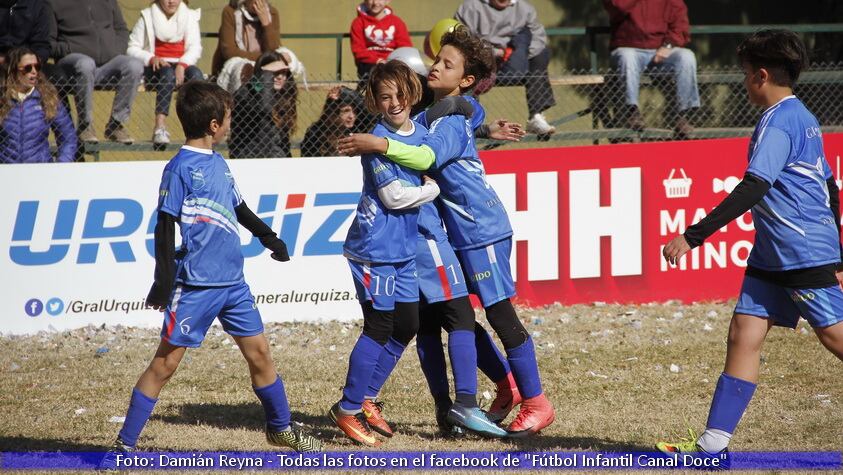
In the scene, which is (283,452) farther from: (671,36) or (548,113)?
(548,113)

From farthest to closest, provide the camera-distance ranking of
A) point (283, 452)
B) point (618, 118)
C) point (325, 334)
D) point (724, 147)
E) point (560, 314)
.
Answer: point (618, 118) → point (724, 147) → point (560, 314) → point (325, 334) → point (283, 452)

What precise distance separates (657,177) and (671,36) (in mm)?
2293

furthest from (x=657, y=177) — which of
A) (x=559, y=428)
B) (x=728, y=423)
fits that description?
(x=728, y=423)

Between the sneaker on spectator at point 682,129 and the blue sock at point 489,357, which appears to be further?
the sneaker on spectator at point 682,129

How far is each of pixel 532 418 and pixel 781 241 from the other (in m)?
1.59

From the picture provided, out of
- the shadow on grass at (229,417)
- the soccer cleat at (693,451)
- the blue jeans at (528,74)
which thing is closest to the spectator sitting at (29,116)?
the shadow on grass at (229,417)

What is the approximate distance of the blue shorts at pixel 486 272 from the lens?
5668mm

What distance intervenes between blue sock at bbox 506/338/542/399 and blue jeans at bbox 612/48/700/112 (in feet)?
19.4

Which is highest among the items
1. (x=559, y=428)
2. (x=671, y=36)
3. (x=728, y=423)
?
(x=671, y=36)

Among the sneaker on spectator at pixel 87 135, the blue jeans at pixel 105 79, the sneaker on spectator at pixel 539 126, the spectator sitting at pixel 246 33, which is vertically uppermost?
the spectator sitting at pixel 246 33

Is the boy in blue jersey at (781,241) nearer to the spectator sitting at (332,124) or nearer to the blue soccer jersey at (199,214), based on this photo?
the blue soccer jersey at (199,214)

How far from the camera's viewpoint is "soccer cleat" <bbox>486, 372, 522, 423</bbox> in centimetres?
595

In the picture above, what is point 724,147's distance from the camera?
10164mm

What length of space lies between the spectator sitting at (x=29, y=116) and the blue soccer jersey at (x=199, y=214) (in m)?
4.59
